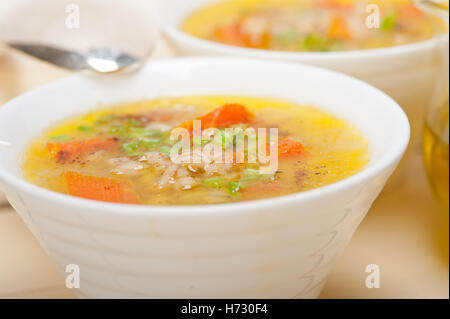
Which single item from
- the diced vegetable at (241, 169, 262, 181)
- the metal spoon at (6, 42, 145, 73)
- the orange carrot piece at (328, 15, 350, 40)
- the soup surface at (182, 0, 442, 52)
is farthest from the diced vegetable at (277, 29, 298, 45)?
the diced vegetable at (241, 169, 262, 181)

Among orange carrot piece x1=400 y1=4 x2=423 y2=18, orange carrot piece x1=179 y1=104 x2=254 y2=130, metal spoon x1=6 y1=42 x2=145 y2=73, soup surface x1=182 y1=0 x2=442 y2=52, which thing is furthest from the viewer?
orange carrot piece x1=400 y1=4 x2=423 y2=18

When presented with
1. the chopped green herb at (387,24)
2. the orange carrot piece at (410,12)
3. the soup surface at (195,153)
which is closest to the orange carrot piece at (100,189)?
the soup surface at (195,153)

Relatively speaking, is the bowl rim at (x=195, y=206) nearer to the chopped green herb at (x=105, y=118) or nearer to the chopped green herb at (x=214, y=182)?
the chopped green herb at (x=214, y=182)

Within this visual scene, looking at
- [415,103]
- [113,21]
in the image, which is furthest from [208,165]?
[113,21]

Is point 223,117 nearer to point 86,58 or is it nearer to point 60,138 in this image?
point 60,138

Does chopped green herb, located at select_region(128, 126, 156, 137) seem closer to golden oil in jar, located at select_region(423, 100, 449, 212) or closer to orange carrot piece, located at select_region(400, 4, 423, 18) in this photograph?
golden oil in jar, located at select_region(423, 100, 449, 212)

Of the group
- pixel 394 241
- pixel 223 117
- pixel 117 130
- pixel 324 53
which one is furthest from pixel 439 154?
pixel 117 130

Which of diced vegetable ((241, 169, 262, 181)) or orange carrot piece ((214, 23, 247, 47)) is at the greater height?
orange carrot piece ((214, 23, 247, 47))
